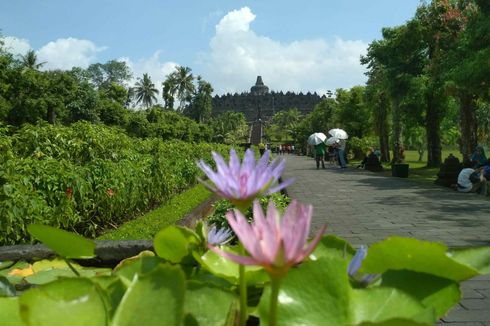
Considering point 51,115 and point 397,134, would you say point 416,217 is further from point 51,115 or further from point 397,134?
point 51,115

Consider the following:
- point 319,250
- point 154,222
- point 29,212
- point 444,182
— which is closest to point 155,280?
point 319,250

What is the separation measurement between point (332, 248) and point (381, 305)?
26 cm

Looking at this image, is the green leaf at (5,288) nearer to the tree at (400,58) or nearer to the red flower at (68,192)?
the red flower at (68,192)

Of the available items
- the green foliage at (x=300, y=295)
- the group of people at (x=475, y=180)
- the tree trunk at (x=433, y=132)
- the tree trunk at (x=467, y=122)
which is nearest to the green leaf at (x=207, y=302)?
the green foliage at (x=300, y=295)

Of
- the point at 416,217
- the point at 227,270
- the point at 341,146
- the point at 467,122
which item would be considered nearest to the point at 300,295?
the point at 227,270

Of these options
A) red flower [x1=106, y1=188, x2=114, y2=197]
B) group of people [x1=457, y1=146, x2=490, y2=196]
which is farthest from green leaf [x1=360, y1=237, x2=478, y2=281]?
group of people [x1=457, y1=146, x2=490, y2=196]

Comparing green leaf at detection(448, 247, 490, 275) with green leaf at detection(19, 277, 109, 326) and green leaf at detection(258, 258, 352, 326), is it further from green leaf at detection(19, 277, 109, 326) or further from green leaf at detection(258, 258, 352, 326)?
green leaf at detection(19, 277, 109, 326)

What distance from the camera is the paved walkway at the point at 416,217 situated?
3.53 m

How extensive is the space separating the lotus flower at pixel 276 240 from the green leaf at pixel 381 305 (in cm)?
24

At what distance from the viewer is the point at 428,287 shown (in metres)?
0.78

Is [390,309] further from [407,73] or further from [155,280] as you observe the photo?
[407,73]

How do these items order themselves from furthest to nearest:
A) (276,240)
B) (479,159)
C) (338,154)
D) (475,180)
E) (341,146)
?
(341,146)
(338,154)
(479,159)
(475,180)
(276,240)

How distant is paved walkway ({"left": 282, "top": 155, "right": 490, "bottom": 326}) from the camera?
3.53 metres

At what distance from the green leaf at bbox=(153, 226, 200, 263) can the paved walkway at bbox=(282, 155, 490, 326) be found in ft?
8.16
